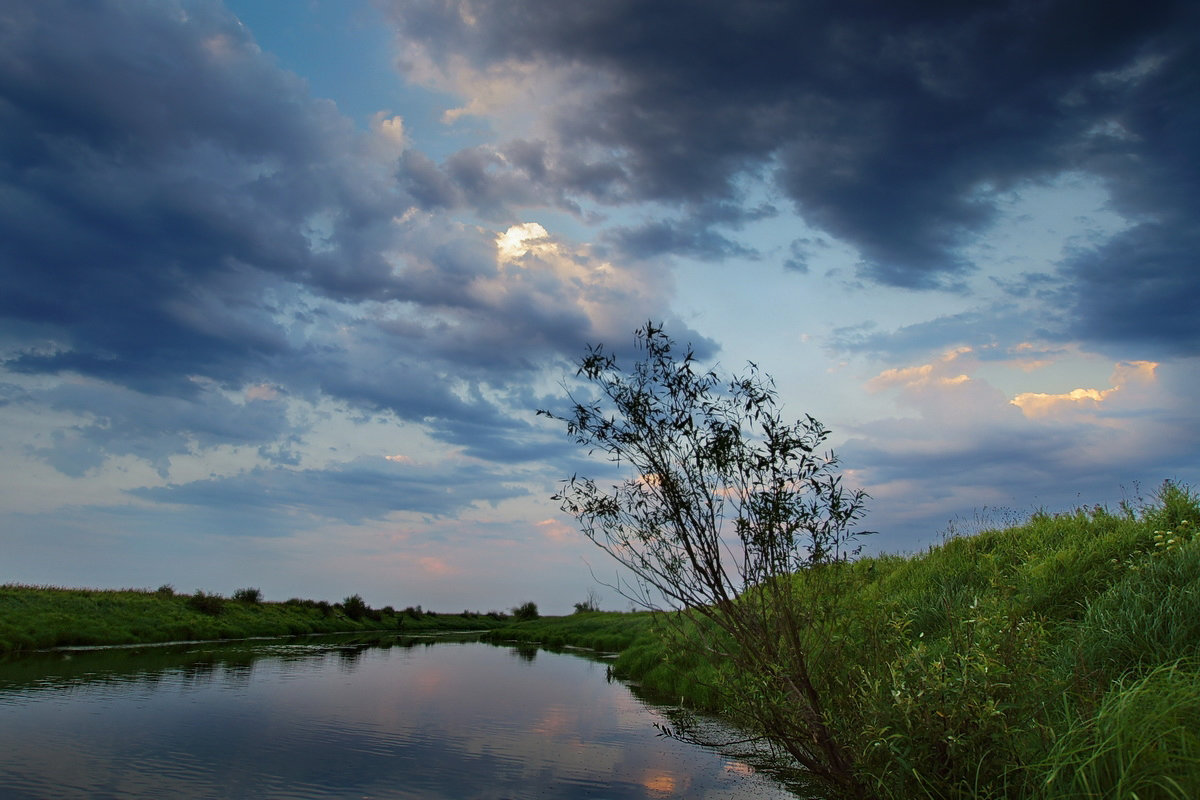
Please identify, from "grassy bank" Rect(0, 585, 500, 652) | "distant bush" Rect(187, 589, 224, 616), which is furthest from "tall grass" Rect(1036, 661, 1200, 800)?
"distant bush" Rect(187, 589, 224, 616)

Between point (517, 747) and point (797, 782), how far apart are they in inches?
282

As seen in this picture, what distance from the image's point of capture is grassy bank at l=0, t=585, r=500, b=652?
36594 mm

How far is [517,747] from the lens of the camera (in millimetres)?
18109

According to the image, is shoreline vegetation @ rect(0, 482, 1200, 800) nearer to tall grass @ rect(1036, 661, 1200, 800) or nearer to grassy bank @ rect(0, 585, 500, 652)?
tall grass @ rect(1036, 661, 1200, 800)

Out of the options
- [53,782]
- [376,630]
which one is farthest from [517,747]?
[376,630]

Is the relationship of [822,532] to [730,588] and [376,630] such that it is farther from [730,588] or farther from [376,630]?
[376,630]

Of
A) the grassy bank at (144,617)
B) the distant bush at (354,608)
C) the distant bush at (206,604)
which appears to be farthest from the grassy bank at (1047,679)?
the distant bush at (354,608)

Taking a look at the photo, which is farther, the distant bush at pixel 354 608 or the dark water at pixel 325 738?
the distant bush at pixel 354 608

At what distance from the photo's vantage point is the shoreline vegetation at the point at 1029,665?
6.65 meters

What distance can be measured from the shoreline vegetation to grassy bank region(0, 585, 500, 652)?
33.1 meters

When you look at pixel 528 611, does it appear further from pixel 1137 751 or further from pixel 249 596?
pixel 1137 751

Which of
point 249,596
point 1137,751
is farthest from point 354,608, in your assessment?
point 1137,751

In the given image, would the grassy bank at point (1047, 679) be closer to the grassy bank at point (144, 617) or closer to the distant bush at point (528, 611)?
the grassy bank at point (144, 617)

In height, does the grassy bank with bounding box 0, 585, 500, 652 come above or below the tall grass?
below
